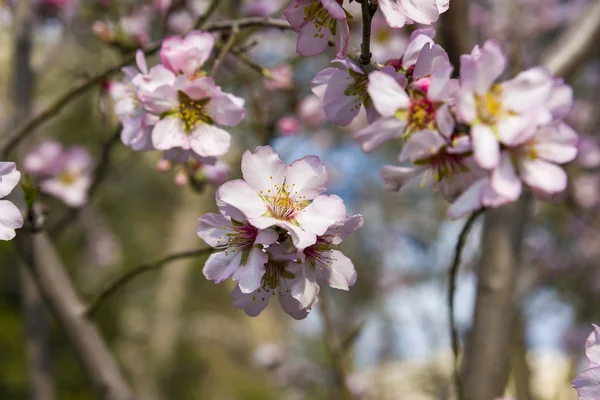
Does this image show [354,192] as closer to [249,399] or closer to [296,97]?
[296,97]

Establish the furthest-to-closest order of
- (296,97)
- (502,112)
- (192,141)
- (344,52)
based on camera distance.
A: (296,97)
(192,141)
(344,52)
(502,112)

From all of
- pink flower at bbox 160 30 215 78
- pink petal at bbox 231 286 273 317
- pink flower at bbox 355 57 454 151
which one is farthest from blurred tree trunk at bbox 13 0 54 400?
pink flower at bbox 355 57 454 151

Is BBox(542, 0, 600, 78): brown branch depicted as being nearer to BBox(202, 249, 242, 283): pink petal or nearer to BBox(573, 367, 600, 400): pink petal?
BBox(573, 367, 600, 400): pink petal

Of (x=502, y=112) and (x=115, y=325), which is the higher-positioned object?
(x=115, y=325)

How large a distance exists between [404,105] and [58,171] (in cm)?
162

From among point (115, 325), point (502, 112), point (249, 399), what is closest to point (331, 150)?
point (502, 112)

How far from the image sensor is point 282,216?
686 millimetres

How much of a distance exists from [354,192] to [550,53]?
128 inches

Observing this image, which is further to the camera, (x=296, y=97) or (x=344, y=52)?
(x=296, y=97)

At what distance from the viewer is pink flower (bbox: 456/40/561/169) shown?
536 millimetres

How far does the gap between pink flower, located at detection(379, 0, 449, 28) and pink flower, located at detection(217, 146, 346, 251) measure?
0.19 metres

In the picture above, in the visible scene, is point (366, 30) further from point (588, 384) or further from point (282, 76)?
point (282, 76)

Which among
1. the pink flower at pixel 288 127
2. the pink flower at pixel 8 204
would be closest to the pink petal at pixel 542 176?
the pink flower at pixel 8 204

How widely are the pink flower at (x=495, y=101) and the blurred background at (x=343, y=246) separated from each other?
0.41 meters
